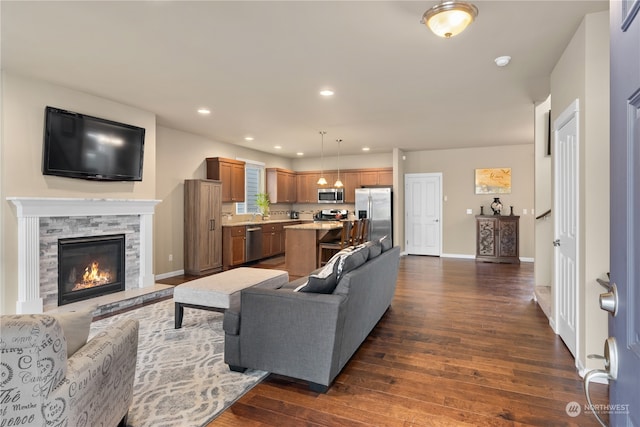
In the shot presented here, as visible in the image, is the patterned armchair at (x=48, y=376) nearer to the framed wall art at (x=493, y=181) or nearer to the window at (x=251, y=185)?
the window at (x=251, y=185)

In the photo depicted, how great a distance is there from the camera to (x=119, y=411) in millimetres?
1801

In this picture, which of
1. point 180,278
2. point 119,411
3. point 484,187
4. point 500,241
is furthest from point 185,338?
point 484,187

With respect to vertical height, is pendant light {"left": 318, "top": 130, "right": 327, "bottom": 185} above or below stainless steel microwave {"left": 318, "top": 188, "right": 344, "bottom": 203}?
above

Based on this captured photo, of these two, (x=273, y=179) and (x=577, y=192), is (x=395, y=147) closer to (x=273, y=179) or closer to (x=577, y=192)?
(x=273, y=179)

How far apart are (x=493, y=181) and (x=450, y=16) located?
665 cm

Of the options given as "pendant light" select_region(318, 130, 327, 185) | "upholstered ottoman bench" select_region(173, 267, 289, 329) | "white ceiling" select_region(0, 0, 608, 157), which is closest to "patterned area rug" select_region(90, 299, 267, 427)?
"upholstered ottoman bench" select_region(173, 267, 289, 329)

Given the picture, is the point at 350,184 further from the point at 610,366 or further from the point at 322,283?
the point at 610,366

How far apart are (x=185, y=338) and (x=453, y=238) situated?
6853 mm

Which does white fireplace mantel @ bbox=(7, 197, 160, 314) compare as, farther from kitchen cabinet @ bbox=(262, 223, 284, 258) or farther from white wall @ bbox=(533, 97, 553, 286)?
white wall @ bbox=(533, 97, 553, 286)

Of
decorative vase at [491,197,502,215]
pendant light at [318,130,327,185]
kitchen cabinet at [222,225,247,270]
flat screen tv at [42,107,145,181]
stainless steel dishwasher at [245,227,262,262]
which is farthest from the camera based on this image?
decorative vase at [491,197,502,215]

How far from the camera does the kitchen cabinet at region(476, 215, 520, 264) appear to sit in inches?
285

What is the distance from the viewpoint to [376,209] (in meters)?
8.21

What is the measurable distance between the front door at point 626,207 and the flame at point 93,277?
16.8 feet

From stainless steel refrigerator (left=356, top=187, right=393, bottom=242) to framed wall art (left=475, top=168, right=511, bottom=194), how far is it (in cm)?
213
